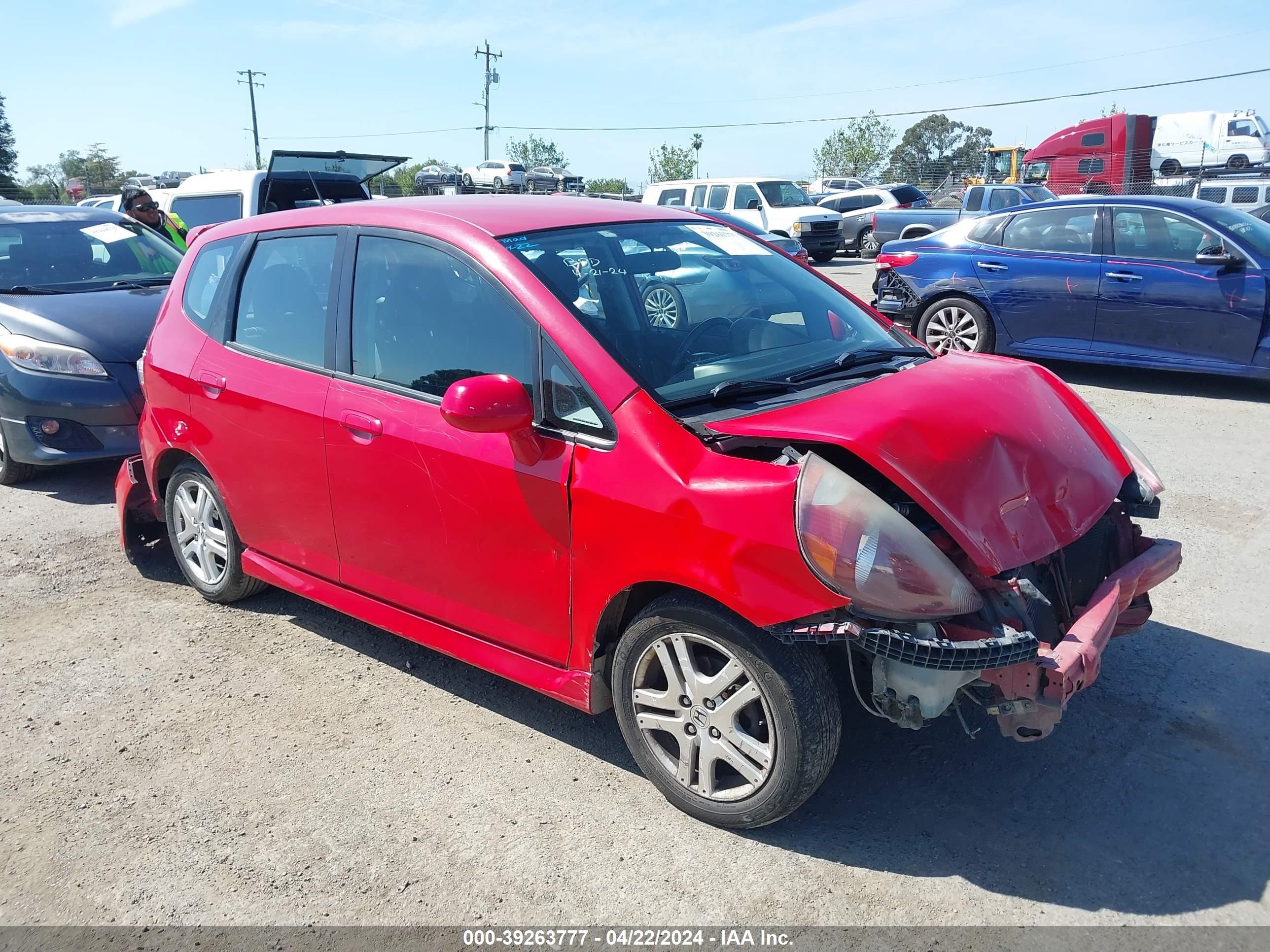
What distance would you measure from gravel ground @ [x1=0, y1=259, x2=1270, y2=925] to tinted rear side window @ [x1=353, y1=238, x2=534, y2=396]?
129 centimetres

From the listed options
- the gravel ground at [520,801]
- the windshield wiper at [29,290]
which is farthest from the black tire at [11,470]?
the gravel ground at [520,801]

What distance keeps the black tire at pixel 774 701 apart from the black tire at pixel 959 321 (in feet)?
22.6

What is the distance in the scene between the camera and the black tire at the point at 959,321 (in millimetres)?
9250

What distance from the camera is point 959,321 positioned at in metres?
9.44

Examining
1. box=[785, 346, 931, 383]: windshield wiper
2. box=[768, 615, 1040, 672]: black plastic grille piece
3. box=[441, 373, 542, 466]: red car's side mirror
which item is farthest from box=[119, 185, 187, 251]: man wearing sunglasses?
box=[768, 615, 1040, 672]: black plastic grille piece

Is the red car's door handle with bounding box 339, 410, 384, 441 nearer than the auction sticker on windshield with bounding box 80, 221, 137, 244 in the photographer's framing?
Yes

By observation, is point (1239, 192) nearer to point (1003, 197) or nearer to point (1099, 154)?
point (1003, 197)

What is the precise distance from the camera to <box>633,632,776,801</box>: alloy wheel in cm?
286

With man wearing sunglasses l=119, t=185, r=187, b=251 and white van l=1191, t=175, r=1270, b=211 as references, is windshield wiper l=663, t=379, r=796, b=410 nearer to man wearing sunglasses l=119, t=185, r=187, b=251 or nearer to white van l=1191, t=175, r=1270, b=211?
man wearing sunglasses l=119, t=185, r=187, b=251

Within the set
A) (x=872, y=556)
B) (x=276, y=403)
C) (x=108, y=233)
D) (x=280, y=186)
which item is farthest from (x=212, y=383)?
(x=280, y=186)

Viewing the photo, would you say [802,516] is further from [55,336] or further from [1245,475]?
[55,336]

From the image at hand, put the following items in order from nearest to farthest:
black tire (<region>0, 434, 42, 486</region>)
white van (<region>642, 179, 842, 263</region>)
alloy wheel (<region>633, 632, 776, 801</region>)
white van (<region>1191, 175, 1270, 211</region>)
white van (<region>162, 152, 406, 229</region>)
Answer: alloy wheel (<region>633, 632, 776, 801</region>) → black tire (<region>0, 434, 42, 486</region>) → white van (<region>162, 152, 406, 229</region>) → white van (<region>1191, 175, 1270, 211</region>) → white van (<region>642, 179, 842, 263</region>)

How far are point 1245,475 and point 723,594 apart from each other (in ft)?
16.4

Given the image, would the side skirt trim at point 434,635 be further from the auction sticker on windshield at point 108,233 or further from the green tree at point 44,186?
the green tree at point 44,186
